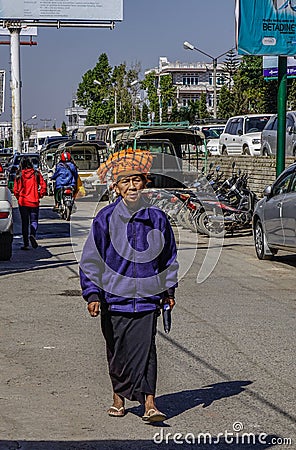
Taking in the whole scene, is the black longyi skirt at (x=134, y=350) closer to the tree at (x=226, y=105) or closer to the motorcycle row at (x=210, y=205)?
the motorcycle row at (x=210, y=205)

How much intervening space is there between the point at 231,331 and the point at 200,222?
10.2 metres

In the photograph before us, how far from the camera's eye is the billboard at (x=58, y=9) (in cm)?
4456

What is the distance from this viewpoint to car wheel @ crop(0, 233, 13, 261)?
15461 mm

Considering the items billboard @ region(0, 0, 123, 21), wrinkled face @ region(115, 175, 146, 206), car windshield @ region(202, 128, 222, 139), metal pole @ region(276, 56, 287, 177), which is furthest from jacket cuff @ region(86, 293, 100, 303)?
billboard @ region(0, 0, 123, 21)

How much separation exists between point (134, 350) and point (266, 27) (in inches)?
589

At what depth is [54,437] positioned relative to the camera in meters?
6.20

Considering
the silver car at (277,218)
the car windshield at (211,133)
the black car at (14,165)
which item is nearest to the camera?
the silver car at (277,218)

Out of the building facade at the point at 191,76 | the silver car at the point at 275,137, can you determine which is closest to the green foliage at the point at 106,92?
the silver car at the point at 275,137

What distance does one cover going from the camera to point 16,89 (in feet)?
163

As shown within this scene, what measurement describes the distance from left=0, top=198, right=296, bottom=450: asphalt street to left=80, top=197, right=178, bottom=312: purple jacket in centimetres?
90

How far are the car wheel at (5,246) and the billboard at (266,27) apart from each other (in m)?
7.46

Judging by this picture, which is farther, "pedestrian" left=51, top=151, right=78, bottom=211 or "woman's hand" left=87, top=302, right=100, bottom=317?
"pedestrian" left=51, top=151, right=78, bottom=211

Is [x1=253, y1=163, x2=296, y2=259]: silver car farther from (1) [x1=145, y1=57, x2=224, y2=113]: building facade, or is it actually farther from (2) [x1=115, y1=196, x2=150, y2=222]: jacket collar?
(1) [x1=145, y1=57, x2=224, y2=113]: building facade

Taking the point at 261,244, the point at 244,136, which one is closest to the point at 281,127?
the point at 261,244
